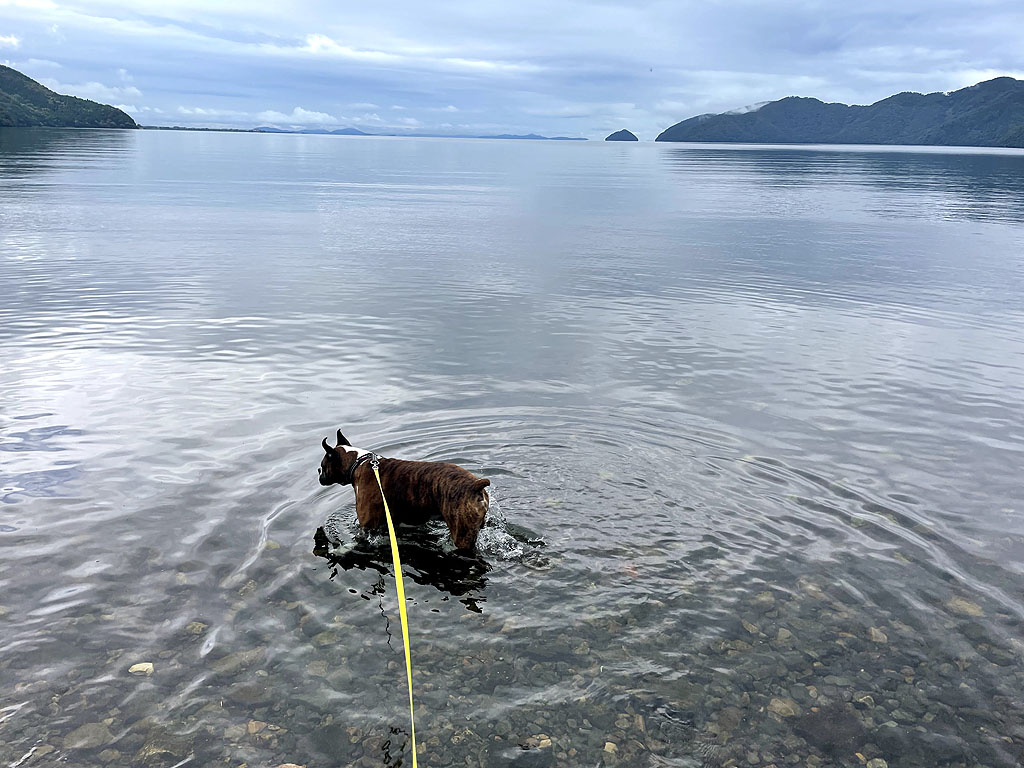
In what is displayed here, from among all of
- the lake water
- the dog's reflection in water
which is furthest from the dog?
the lake water

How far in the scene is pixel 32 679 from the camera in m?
7.19

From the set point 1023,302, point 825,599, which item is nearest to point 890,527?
point 825,599

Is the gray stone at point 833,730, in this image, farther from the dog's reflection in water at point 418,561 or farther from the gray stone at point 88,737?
the gray stone at point 88,737

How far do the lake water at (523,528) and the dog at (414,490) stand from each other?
511mm

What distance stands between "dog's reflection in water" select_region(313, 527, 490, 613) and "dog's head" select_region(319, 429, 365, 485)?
791 millimetres

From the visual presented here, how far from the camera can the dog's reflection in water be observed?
9.12 meters

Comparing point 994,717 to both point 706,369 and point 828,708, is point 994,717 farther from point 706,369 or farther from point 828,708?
point 706,369

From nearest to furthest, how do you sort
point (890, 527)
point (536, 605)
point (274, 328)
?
point (536, 605), point (890, 527), point (274, 328)

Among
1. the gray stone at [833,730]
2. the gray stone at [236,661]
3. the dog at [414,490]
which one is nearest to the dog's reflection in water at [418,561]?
the dog at [414,490]

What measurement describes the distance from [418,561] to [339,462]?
1994mm

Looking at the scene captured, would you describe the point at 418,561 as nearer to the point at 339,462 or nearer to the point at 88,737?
the point at 339,462

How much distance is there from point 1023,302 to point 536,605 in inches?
1008

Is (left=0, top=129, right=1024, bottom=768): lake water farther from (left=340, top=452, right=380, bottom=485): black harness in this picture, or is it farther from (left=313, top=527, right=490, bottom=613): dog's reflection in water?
(left=340, top=452, right=380, bottom=485): black harness

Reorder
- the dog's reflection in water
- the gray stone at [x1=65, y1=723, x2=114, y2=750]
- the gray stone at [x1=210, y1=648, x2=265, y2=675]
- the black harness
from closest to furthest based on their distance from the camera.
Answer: the gray stone at [x1=65, y1=723, x2=114, y2=750]
the gray stone at [x1=210, y1=648, x2=265, y2=675]
the dog's reflection in water
the black harness
